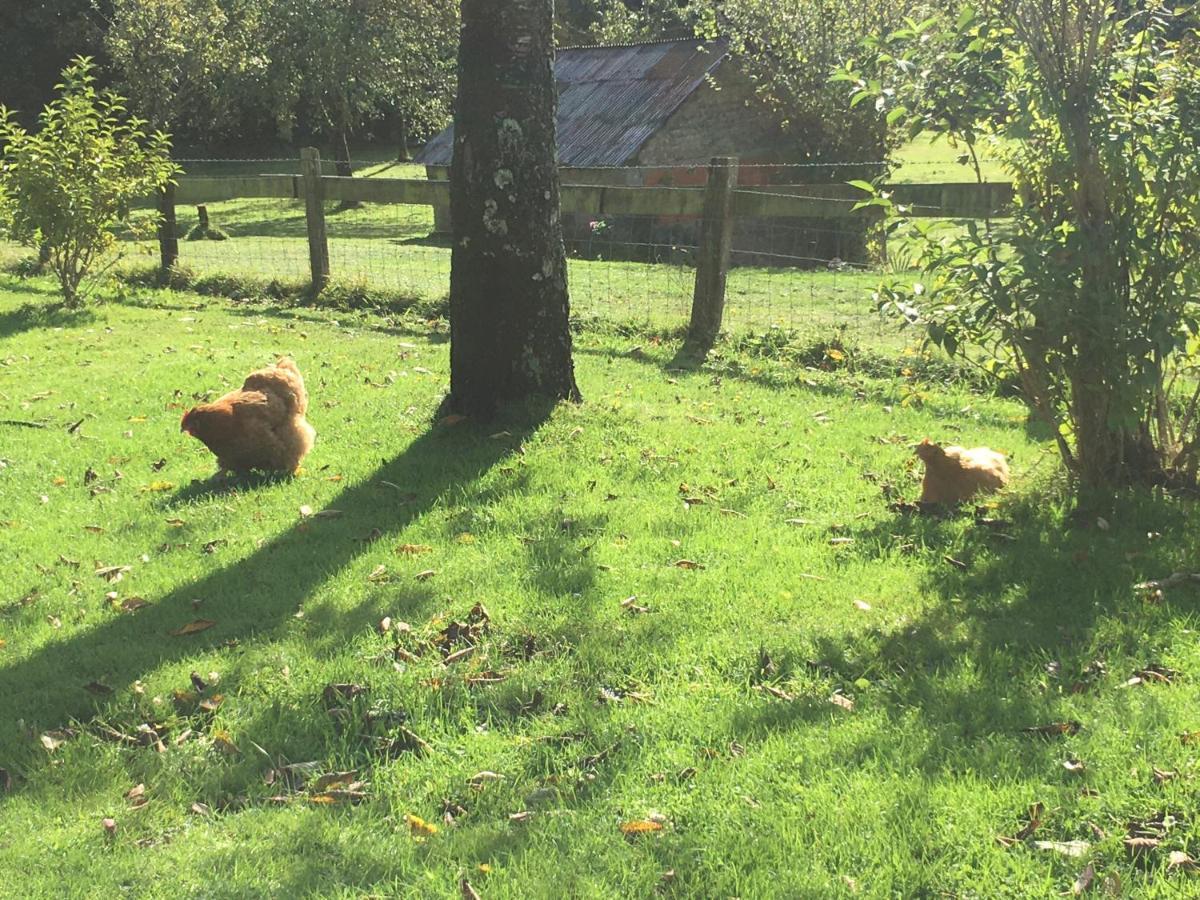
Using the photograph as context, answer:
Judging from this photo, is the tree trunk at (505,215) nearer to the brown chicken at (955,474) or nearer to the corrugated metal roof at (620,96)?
the brown chicken at (955,474)

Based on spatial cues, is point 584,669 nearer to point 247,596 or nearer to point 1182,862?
point 247,596

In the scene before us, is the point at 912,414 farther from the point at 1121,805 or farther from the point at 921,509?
the point at 1121,805

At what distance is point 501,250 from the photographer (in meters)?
6.04

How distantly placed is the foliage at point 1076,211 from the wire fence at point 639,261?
0.77 metres

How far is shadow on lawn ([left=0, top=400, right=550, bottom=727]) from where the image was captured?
352 cm

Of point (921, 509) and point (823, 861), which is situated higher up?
point (921, 509)

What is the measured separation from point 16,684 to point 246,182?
34.8 ft

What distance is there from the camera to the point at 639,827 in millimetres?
2707

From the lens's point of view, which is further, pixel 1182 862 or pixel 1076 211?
pixel 1076 211

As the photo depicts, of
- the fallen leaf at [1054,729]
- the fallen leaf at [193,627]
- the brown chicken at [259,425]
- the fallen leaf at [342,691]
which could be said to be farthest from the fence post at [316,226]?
the fallen leaf at [1054,729]

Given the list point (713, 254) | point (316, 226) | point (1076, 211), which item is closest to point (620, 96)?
point (316, 226)

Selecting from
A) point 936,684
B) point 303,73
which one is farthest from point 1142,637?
point 303,73

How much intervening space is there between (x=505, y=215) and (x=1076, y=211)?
3180 millimetres

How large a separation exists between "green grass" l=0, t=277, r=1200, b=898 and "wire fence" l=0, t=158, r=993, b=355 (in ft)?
5.89
